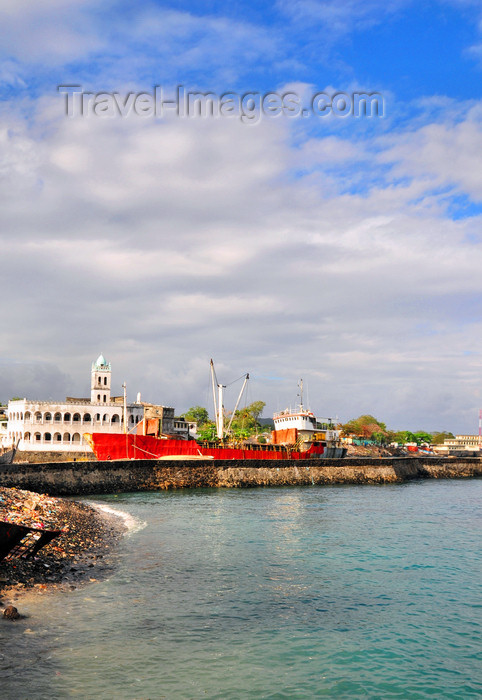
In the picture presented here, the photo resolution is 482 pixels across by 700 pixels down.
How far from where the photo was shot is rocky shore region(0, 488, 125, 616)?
58.7ft

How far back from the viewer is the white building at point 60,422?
87.5m

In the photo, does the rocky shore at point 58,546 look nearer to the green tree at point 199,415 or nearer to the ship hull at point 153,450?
the ship hull at point 153,450

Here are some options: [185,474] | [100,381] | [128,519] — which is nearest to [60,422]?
[100,381]

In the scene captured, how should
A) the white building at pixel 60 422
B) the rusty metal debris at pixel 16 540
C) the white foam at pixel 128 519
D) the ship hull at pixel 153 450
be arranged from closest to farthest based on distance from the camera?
the rusty metal debris at pixel 16 540 → the white foam at pixel 128 519 → the ship hull at pixel 153 450 → the white building at pixel 60 422

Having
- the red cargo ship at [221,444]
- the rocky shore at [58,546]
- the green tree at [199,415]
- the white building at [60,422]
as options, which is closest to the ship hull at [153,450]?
the red cargo ship at [221,444]

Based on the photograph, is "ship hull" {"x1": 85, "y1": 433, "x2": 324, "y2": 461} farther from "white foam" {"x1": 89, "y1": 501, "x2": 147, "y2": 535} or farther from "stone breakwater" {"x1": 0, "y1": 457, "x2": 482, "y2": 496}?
"white foam" {"x1": 89, "y1": 501, "x2": 147, "y2": 535}

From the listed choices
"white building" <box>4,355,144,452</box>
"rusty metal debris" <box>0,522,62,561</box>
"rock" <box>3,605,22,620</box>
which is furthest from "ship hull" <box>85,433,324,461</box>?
"rock" <box>3,605,22,620</box>

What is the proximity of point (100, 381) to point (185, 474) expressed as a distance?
48.8 metres

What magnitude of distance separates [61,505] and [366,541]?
665 inches

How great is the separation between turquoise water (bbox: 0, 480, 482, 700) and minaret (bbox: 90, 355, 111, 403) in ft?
234

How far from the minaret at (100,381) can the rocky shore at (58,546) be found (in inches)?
2607

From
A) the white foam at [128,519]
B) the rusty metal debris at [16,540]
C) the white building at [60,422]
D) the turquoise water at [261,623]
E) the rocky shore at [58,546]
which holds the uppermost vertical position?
the white building at [60,422]

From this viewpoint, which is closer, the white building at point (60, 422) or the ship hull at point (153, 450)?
the ship hull at point (153, 450)

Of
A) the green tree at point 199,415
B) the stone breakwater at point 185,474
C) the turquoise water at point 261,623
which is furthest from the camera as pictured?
the green tree at point 199,415
